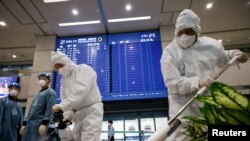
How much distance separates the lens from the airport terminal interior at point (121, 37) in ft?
14.4

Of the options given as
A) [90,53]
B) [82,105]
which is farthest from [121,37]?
[82,105]

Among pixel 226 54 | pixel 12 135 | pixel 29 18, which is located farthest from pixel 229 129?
pixel 29 18

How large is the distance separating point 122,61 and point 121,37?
653 mm

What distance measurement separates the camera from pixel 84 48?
5.00 meters

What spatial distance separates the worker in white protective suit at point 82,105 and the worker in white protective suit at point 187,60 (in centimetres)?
86

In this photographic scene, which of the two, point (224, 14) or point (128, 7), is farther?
point (224, 14)

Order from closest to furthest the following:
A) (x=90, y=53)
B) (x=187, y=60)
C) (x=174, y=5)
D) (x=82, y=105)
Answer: (x=187, y=60), (x=82, y=105), (x=174, y=5), (x=90, y=53)

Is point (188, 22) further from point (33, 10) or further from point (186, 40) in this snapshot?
point (33, 10)

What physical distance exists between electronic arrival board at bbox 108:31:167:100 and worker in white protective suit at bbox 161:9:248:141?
2.71 m

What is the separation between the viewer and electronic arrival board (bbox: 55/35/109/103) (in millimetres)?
4684

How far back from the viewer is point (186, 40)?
68.7 inches

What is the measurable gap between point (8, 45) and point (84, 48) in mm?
2369

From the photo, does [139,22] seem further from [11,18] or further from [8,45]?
[8,45]

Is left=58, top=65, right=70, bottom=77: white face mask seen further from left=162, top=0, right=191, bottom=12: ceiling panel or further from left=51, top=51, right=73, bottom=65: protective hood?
left=162, top=0, right=191, bottom=12: ceiling panel
